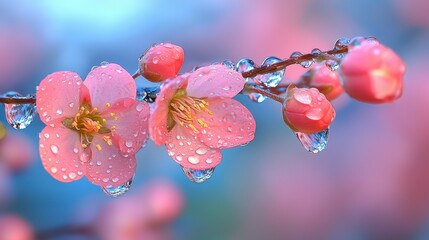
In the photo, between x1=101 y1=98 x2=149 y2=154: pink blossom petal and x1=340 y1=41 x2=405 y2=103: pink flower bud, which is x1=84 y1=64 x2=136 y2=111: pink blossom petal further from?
x1=340 y1=41 x2=405 y2=103: pink flower bud

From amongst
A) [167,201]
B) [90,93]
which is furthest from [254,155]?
[90,93]

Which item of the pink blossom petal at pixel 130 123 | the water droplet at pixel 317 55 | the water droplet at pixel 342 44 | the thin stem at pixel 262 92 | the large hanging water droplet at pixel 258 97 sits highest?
the water droplet at pixel 342 44

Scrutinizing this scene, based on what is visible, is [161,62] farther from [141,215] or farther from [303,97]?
[141,215]

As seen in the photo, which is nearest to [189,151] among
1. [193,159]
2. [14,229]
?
[193,159]

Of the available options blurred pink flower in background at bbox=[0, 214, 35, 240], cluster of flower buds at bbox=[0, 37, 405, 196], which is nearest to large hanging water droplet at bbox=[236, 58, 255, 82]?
cluster of flower buds at bbox=[0, 37, 405, 196]

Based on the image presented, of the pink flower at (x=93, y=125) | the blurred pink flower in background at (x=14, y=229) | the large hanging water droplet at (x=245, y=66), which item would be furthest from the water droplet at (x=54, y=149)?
the blurred pink flower in background at (x=14, y=229)

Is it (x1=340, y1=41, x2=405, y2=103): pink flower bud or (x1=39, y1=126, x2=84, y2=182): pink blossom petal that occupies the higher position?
(x1=340, y1=41, x2=405, y2=103): pink flower bud

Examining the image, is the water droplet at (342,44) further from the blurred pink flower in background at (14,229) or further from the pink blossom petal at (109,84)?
the blurred pink flower in background at (14,229)
